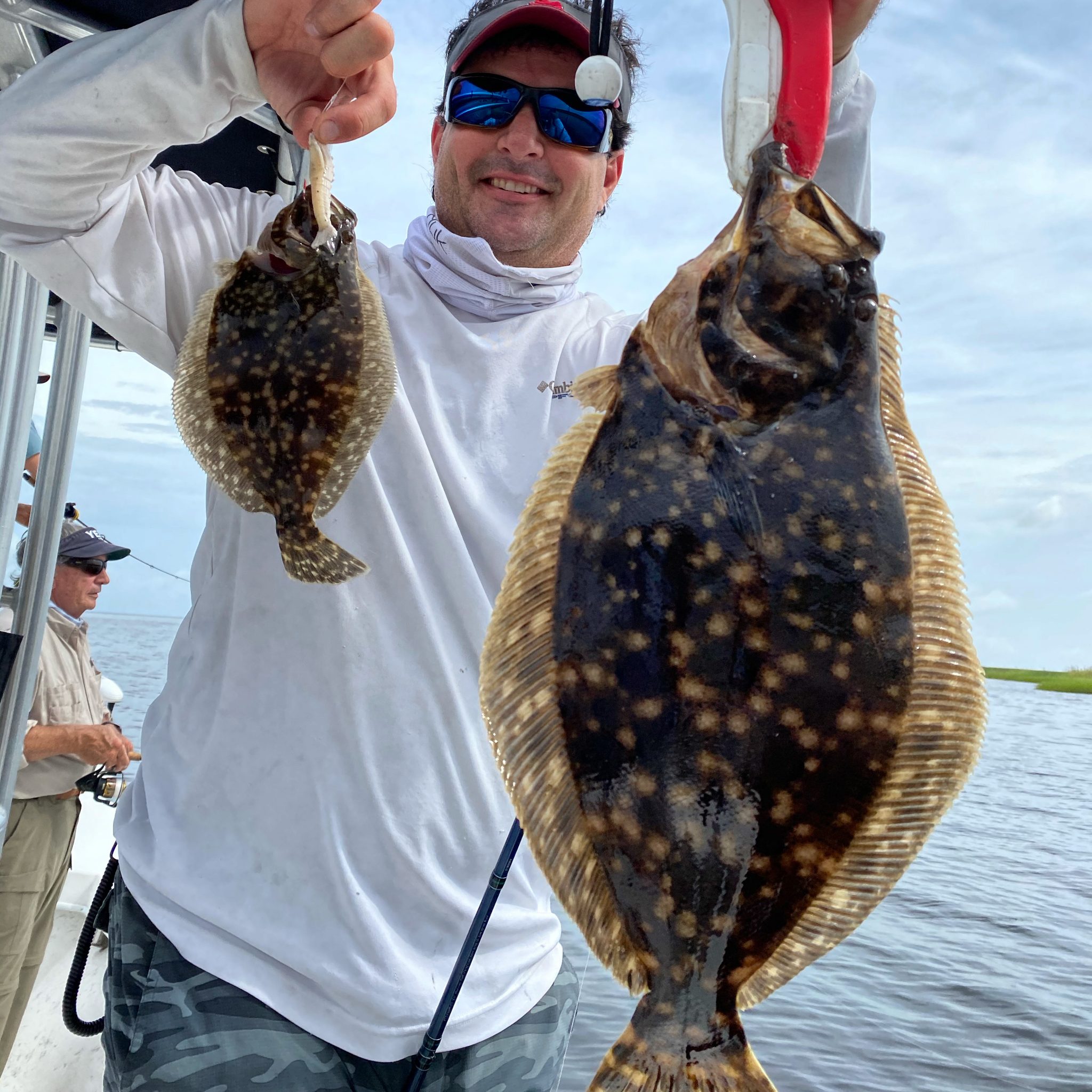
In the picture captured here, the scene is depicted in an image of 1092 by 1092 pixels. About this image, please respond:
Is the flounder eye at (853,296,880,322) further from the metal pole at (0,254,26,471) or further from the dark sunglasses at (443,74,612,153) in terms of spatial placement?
the metal pole at (0,254,26,471)

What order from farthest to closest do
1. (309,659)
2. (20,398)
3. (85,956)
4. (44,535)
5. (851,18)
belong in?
(44,535)
(20,398)
(85,956)
(309,659)
(851,18)

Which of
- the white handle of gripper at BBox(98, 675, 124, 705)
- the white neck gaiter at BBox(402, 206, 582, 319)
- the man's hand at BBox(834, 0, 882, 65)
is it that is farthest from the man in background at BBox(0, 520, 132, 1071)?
the man's hand at BBox(834, 0, 882, 65)

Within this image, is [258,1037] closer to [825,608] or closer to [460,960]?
[460,960]

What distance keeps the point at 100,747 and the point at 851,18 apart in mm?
5261

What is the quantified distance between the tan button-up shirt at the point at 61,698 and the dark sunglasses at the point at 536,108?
3996 mm

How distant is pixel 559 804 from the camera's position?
4.47 ft

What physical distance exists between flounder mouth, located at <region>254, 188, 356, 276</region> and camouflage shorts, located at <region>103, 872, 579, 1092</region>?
4.70 feet

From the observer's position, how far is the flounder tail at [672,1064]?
1.26m

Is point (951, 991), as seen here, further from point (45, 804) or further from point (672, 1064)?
point (672, 1064)

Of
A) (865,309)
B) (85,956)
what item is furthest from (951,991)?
(865,309)

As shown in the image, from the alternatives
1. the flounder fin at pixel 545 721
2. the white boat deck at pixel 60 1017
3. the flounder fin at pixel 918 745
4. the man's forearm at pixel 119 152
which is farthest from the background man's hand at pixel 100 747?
the flounder fin at pixel 918 745

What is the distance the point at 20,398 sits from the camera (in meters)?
3.34

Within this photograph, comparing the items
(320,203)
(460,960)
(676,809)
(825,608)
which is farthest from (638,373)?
(460,960)

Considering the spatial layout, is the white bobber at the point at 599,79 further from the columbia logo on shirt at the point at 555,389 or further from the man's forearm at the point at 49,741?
the man's forearm at the point at 49,741
